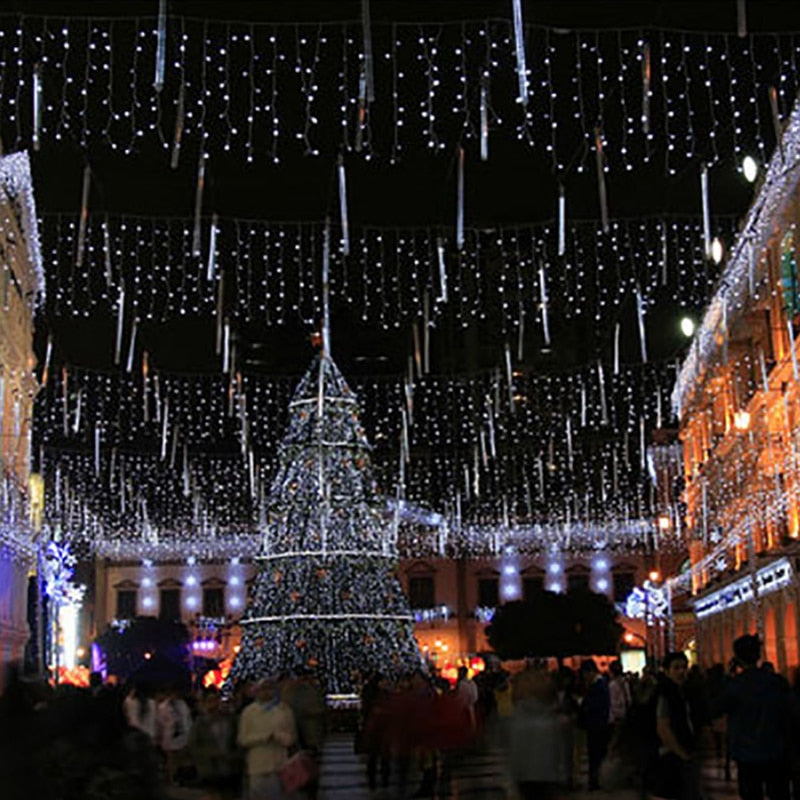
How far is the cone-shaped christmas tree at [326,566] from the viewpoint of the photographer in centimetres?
3077

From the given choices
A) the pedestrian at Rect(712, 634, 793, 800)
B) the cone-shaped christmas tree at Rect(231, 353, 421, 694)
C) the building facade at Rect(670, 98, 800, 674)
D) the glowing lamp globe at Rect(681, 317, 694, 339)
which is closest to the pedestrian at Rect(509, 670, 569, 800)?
the pedestrian at Rect(712, 634, 793, 800)

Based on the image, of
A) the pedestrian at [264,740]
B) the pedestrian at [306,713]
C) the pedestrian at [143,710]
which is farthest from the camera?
the pedestrian at [143,710]

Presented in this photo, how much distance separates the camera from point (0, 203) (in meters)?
33.4

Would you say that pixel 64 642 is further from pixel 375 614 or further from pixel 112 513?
pixel 375 614

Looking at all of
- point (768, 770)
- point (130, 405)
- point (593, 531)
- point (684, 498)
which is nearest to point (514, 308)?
point (593, 531)

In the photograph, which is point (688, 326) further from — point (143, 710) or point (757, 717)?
point (757, 717)

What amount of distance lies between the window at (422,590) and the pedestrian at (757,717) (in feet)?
213

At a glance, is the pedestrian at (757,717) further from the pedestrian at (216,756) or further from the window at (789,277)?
the window at (789,277)

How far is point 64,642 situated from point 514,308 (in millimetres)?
28804

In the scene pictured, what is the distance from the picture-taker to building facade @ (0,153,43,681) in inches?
1404

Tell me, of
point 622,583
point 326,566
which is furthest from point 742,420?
point 622,583

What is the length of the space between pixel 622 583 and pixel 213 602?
22284 mm

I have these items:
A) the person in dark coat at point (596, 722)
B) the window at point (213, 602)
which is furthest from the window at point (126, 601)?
the person in dark coat at point (596, 722)

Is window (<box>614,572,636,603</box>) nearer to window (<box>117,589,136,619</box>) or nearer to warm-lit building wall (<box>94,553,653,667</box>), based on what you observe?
warm-lit building wall (<box>94,553,653,667</box>)
